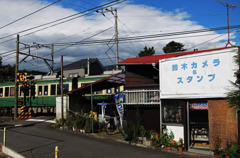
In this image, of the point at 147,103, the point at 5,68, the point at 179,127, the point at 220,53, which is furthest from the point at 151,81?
the point at 5,68

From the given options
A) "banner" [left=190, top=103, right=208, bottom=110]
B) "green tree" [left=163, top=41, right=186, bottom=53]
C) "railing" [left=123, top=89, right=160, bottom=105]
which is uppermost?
"green tree" [left=163, top=41, right=186, bottom=53]

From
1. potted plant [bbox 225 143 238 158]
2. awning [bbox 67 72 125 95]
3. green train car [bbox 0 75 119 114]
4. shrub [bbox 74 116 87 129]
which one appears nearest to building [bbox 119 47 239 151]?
potted plant [bbox 225 143 238 158]

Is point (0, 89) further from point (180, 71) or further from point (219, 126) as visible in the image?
point (219, 126)

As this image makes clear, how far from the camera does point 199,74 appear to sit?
8992 mm

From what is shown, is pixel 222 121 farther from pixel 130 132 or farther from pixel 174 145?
pixel 130 132

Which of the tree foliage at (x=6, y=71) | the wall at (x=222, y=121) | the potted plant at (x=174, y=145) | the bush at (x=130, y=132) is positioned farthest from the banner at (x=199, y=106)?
the tree foliage at (x=6, y=71)

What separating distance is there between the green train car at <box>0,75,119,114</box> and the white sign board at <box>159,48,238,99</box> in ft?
29.2

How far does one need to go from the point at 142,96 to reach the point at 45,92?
12972mm

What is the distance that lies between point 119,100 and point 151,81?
90.7 inches

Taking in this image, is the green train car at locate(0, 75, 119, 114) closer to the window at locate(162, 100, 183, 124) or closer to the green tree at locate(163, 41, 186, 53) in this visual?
the window at locate(162, 100, 183, 124)

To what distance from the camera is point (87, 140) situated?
11.6 metres

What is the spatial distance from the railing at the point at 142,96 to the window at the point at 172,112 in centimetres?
73

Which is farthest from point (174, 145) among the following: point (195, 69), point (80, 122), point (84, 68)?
point (84, 68)

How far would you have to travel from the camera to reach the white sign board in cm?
821
